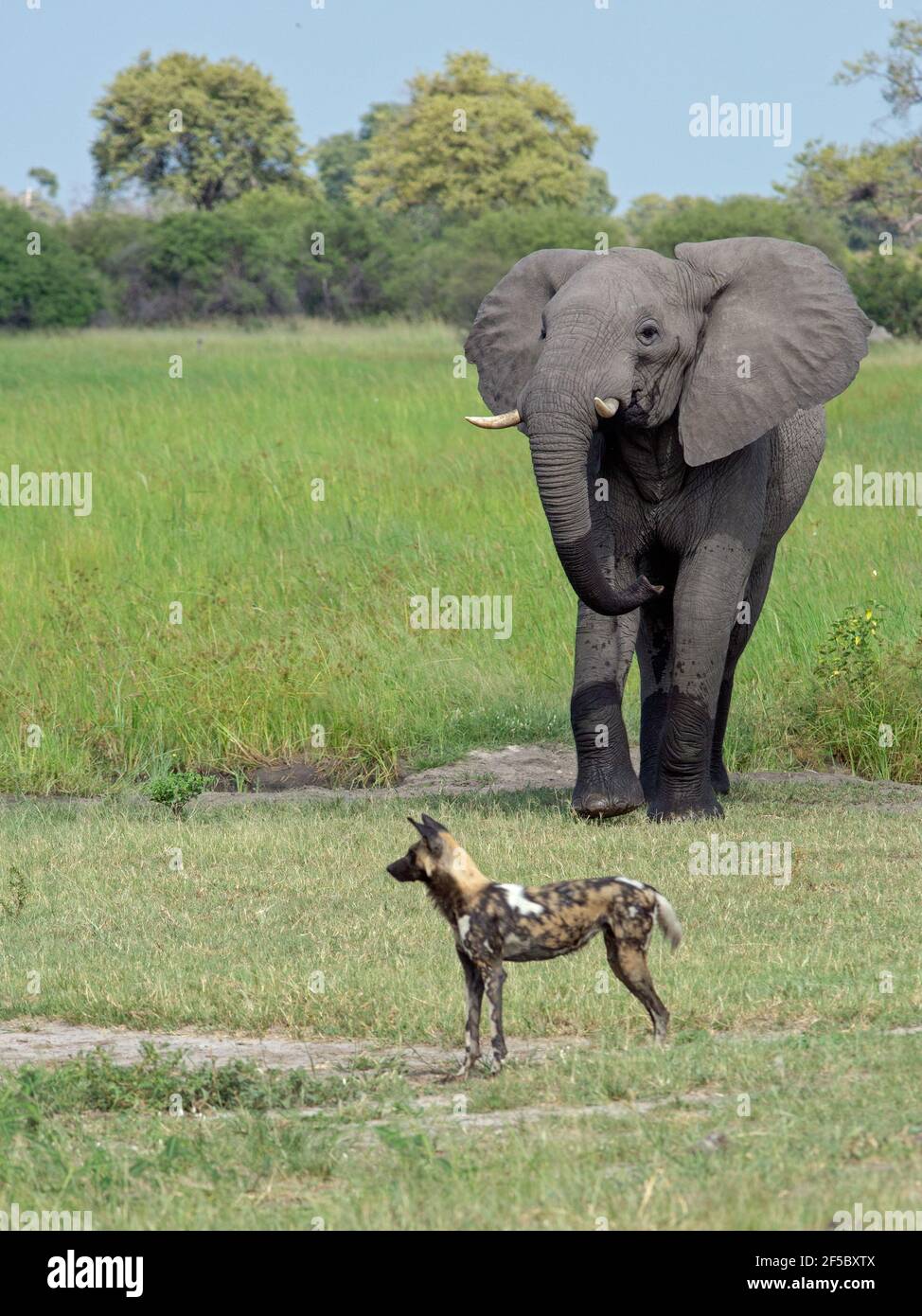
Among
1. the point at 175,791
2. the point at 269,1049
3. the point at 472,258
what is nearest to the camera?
the point at 269,1049

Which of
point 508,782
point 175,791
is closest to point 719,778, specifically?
point 508,782

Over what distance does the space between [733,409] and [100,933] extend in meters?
4.24

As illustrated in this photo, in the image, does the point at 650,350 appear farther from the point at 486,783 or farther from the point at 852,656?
the point at 852,656

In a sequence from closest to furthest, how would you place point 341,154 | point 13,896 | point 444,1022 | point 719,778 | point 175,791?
point 444,1022
point 13,896
point 175,791
point 719,778
point 341,154

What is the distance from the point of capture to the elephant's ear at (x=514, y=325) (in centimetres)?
1173

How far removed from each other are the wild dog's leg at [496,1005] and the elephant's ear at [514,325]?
18.7 ft

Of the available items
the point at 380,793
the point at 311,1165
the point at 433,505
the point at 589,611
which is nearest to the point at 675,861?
the point at 589,611

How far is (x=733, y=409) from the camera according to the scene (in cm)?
1077

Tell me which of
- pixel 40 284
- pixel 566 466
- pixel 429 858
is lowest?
pixel 429 858

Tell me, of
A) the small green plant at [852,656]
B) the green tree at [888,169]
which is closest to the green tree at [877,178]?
the green tree at [888,169]

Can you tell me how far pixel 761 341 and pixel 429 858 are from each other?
5.31 metres

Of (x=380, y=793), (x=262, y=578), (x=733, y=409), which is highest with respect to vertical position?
(x=733, y=409)

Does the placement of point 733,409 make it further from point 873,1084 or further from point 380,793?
point 873,1084

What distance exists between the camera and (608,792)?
1102 cm
